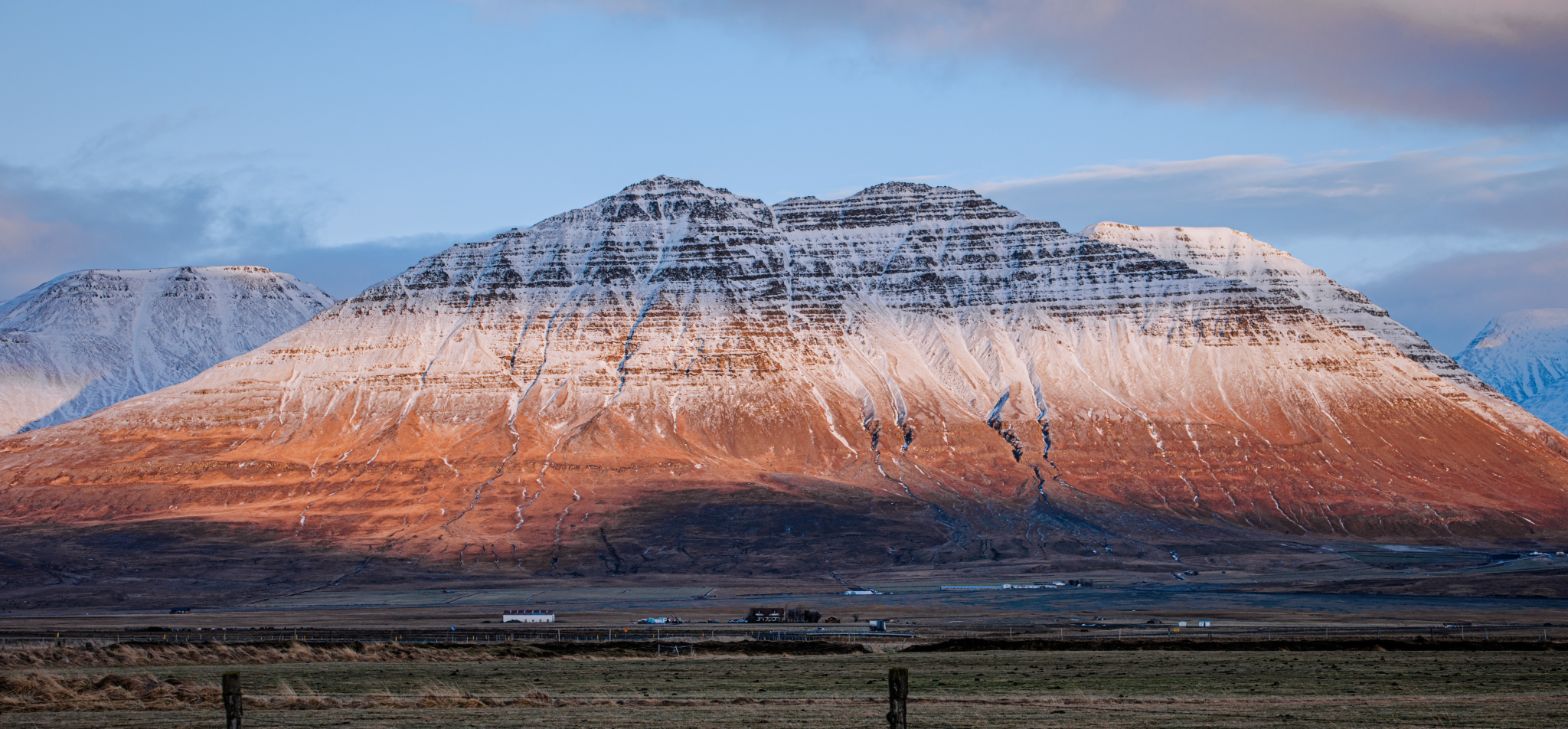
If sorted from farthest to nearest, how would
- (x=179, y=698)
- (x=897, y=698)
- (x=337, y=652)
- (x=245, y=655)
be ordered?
1. (x=337, y=652)
2. (x=245, y=655)
3. (x=179, y=698)
4. (x=897, y=698)

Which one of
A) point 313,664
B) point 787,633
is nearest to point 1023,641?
point 787,633

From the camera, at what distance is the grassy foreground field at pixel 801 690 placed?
35.9 metres

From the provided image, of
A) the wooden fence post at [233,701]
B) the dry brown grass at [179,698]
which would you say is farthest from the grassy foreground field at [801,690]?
the wooden fence post at [233,701]

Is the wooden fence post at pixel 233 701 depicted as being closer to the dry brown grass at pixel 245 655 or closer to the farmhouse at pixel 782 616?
the dry brown grass at pixel 245 655

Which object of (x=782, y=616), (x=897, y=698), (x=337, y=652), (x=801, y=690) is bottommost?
(x=782, y=616)

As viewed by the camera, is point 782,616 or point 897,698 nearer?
point 897,698

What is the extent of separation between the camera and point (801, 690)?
4656cm

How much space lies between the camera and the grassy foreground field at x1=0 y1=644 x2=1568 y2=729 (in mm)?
35906

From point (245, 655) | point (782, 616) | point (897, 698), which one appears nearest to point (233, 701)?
point (897, 698)

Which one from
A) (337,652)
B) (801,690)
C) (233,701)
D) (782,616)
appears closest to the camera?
(233,701)

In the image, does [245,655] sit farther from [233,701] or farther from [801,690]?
[233,701]

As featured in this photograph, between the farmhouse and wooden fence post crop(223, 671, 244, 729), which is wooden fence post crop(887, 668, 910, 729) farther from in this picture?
the farmhouse

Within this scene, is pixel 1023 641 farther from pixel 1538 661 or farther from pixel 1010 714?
pixel 1010 714

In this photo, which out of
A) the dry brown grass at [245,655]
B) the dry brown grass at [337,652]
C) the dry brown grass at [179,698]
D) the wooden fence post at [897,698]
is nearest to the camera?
the wooden fence post at [897,698]
